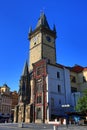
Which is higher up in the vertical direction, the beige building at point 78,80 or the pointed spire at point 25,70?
the pointed spire at point 25,70

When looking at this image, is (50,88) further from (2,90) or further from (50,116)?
(2,90)

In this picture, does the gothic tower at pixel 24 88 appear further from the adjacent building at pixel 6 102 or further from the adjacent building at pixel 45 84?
the adjacent building at pixel 6 102

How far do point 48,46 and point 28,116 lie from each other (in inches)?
1012

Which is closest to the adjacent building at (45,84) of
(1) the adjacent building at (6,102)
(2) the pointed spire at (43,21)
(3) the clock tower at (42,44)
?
(3) the clock tower at (42,44)

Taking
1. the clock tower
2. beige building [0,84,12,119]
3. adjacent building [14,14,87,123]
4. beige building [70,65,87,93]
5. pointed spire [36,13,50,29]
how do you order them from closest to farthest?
adjacent building [14,14,87,123] < beige building [70,65,87,93] < the clock tower < pointed spire [36,13,50,29] < beige building [0,84,12,119]

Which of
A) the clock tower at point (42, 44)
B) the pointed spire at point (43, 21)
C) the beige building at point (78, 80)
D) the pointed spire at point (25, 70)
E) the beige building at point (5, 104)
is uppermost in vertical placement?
the pointed spire at point (43, 21)

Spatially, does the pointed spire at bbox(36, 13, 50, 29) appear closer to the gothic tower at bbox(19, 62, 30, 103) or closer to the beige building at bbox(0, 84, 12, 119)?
the gothic tower at bbox(19, 62, 30, 103)

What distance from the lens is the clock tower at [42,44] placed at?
76.0 m

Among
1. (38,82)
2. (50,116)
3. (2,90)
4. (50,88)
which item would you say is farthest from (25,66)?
(2,90)

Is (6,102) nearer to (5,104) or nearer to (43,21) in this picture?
(5,104)

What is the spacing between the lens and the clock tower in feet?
249

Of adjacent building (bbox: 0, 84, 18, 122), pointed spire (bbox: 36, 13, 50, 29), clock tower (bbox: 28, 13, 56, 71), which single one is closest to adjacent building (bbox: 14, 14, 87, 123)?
clock tower (bbox: 28, 13, 56, 71)

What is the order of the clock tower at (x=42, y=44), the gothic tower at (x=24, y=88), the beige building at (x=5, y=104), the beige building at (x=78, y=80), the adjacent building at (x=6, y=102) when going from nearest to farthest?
1. the gothic tower at (x=24, y=88)
2. the beige building at (x=78, y=80)
3. the clock tower at (x=42, y=44)
4. the beige building at (x=5, y=104)
5. the adjacent building at (x=6, y=102)

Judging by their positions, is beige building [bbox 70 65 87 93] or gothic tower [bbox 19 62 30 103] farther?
beige building [bbox 70 65 87 93]
